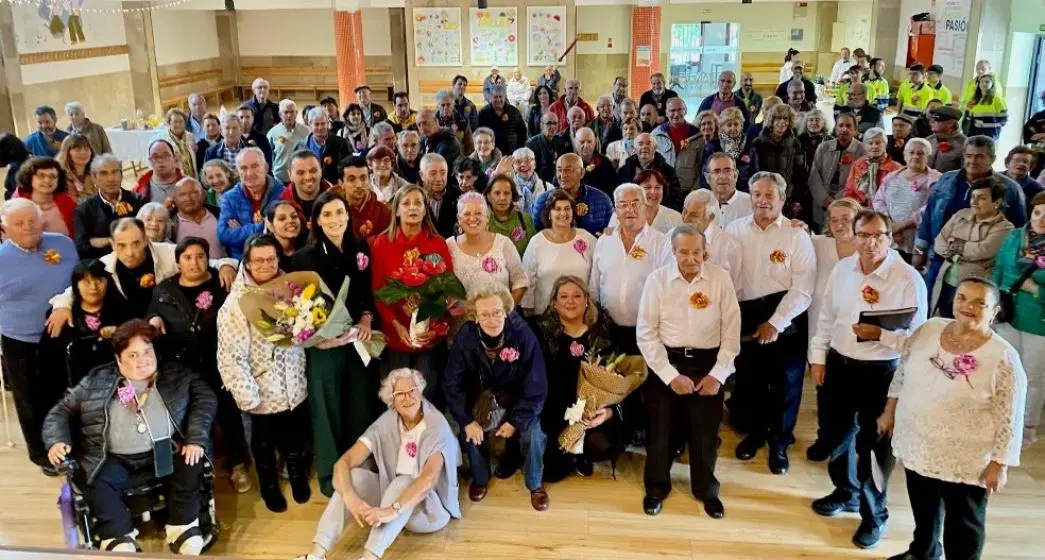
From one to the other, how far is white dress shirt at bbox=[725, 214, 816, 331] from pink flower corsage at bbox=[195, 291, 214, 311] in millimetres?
2703

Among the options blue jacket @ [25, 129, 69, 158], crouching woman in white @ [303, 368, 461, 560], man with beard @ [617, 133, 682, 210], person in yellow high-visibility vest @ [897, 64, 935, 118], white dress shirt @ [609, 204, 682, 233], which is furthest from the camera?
person in yellow high-visibility vest @ [897, 64, 935, 118]

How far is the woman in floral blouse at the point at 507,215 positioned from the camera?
4.57m

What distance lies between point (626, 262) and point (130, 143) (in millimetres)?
9242

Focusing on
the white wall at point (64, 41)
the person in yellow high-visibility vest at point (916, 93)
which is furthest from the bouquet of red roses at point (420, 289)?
the white wall at point (64, 41)

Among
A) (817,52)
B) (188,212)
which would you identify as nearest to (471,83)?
(817,52)

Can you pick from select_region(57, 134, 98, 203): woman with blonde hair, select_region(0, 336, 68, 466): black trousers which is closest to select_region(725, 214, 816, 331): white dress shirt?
select_region(0, 336, 68, 466): black trousers

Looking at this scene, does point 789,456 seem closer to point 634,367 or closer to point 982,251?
point 634,367

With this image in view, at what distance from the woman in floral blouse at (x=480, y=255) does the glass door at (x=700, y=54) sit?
1682 centimetres

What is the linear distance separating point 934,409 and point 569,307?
5.56 ft

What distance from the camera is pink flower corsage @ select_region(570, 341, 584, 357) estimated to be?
408 centimetres

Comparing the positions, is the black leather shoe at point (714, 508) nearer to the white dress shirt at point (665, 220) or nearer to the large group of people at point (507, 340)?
the large group of people at point (507, 340)

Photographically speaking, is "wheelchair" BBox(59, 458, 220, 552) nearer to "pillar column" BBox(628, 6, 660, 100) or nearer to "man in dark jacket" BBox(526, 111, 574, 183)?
"man in dark jacket" BBox(526, 111, 574, 183)

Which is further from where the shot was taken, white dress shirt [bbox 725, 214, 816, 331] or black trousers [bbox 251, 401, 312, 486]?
white dress shirt [bbox 725, 214, 816, 331]

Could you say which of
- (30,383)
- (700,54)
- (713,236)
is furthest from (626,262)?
→ (700,54)
